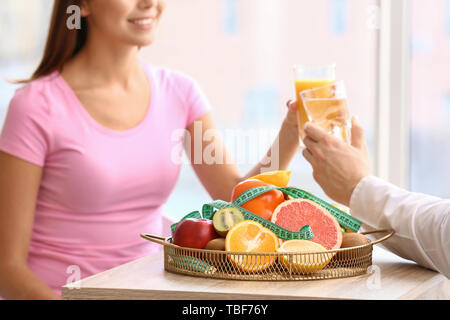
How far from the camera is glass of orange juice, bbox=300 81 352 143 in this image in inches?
49.6

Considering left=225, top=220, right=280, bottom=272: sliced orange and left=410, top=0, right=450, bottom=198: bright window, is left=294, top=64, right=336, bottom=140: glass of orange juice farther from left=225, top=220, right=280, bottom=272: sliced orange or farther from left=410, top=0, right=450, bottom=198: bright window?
left=410, top=0, right=450, bottom=198: bright window

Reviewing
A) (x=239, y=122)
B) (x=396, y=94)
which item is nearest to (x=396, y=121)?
(x=396, y=94)

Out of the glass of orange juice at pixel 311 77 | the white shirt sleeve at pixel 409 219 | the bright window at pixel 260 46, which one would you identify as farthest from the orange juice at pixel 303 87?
the bright window at pixel 260 46

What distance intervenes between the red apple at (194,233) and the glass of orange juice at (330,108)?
370mm

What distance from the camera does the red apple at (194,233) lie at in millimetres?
1020

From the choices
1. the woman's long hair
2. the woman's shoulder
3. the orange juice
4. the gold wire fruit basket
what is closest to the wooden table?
the gold wire fruit basket

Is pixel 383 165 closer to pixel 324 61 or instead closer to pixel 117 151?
pixel 324 61

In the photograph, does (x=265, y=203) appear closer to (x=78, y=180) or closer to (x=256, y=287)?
(x=256, y=287)

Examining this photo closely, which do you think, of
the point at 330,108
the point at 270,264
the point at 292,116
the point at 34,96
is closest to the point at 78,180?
the point at 34,96

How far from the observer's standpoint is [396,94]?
104 inches

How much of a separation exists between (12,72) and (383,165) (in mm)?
1675

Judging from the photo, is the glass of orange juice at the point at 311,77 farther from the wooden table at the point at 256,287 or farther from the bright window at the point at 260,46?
the bright window at the point at 260,46

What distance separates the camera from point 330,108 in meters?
1.27

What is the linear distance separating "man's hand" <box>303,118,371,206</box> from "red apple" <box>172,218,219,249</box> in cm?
25
